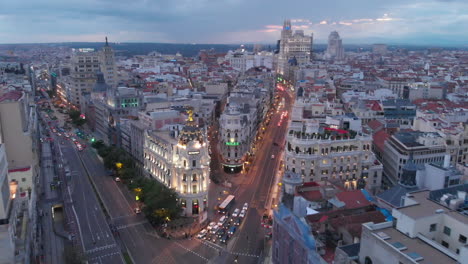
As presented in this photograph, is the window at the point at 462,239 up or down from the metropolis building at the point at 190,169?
up

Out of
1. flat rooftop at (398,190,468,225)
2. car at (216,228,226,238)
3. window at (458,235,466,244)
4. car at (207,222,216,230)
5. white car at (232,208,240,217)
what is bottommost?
car at (216,228,226,238)

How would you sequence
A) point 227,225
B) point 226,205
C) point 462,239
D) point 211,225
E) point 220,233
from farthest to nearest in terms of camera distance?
point 226,205, point 227,225, point 211,225, point 220,233, point 462,239

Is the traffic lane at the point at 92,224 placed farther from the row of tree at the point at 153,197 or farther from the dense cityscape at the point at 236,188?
the row of tree at the point at 153,197

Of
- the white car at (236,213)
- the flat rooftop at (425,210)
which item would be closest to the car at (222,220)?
the white car at (236,213)

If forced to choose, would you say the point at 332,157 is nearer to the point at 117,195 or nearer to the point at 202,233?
the point at 202,233

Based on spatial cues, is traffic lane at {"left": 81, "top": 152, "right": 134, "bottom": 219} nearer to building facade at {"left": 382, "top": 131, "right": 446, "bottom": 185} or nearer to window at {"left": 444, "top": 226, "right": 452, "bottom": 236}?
building facade at {"left": 382, "top": 131, "right": 446, "bottom": 185}

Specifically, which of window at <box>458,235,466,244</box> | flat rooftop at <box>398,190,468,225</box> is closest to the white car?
flat rooftop at <box>398,190,468,225</box>

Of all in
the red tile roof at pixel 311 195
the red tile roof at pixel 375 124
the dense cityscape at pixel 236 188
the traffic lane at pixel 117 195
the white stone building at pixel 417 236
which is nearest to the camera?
the white stone building at pixel 417 236

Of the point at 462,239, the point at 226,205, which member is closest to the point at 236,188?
the point at 226,205

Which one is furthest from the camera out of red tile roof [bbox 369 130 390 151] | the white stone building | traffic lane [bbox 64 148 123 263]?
red tile roof [bbox 369 130 390 151]

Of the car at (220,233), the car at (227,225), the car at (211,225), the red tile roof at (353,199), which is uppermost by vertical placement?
the red tile roof at (353,199)
